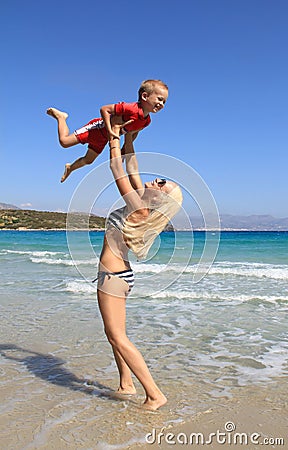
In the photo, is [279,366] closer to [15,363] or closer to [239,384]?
[239,384]

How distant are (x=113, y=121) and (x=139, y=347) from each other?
11.9 ft

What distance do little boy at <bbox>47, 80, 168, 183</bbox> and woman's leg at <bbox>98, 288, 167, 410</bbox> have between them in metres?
1.31

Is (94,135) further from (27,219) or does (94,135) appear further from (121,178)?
(27,219)

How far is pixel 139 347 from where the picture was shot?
629 cm

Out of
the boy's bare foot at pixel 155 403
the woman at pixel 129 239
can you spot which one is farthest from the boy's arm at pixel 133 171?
the boy's bare foot at pixel 155 403

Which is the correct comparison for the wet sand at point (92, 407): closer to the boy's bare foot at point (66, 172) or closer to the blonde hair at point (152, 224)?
the blonde hair at point (152, 224)

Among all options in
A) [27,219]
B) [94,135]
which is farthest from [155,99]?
[27,219]

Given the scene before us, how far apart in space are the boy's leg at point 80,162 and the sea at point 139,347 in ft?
2.19

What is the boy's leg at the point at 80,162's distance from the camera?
4182 millimetres

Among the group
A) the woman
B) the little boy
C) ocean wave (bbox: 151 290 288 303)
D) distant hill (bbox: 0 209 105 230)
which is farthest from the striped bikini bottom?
distant hill (bbox: 0 209 105 230)

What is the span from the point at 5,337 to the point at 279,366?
153 inches

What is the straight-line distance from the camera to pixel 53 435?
355 cm

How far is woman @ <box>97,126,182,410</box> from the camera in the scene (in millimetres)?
3725

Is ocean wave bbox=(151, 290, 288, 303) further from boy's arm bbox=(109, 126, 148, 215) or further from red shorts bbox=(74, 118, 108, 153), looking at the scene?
boy's arm bbox=(109, 126, 148, 215)
